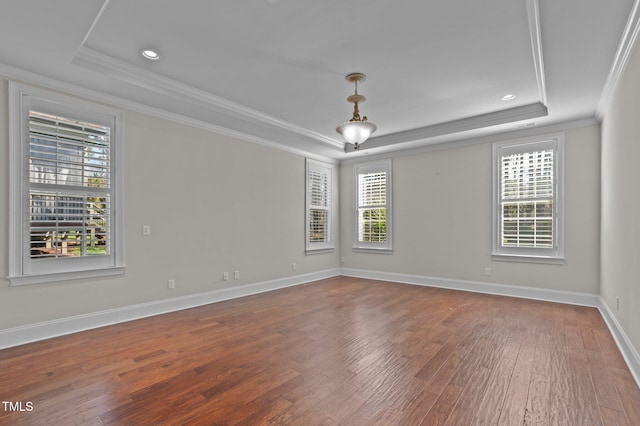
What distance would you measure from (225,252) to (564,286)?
5102 millimetres

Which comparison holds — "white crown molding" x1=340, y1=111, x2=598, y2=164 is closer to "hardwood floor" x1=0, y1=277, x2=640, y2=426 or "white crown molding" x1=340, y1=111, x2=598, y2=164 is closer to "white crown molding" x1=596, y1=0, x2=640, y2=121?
"white crown molding" x1=596, y1=0, x2=640, y2=121

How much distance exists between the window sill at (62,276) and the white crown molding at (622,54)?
5.30 m

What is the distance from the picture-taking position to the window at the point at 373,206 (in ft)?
22.3

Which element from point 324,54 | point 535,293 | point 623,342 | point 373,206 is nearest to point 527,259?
point 535,293

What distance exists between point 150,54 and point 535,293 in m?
5.97

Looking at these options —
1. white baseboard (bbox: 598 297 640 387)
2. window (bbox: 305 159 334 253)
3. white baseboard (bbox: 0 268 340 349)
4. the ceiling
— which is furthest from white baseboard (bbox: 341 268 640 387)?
the ceiling

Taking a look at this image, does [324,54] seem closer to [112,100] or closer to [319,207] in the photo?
[112,100]

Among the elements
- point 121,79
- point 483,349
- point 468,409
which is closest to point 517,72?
point 483,349

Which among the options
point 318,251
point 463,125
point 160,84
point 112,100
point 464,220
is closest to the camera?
point 160,84

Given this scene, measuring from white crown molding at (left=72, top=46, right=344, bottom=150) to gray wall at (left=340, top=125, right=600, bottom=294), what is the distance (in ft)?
9.34

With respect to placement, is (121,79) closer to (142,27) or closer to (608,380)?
(142,27)

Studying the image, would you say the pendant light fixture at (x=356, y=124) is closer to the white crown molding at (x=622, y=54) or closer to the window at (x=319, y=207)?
the white crown molding at (x=622, y=54)

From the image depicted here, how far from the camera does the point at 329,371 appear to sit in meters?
2.63

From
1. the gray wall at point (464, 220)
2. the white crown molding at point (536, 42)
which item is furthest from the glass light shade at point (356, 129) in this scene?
the gray wall at point (464, 220)
